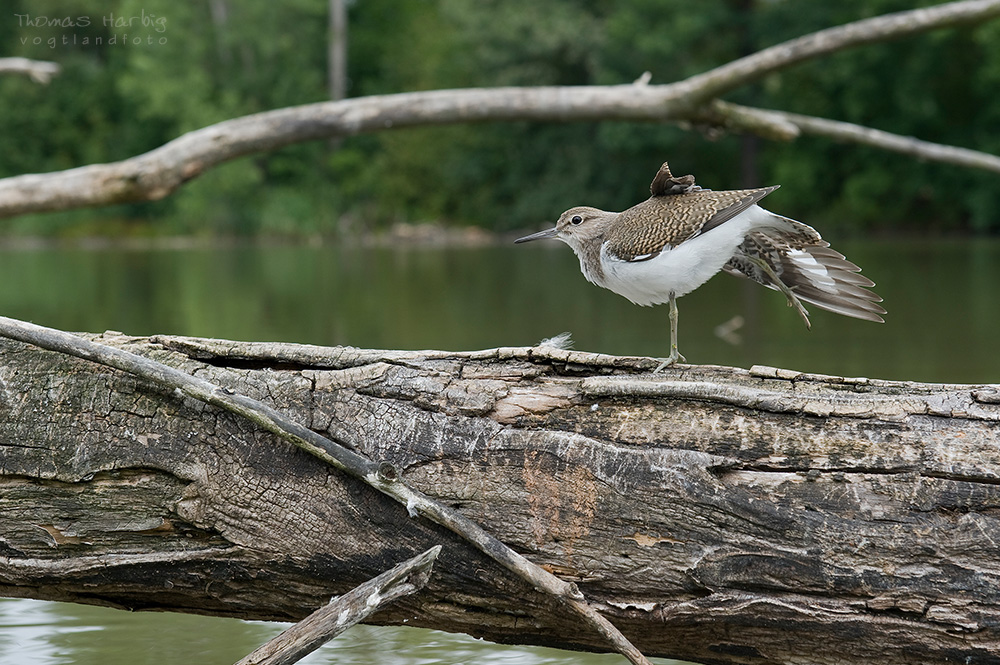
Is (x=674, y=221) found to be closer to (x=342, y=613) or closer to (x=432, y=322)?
(x=342, y=613)

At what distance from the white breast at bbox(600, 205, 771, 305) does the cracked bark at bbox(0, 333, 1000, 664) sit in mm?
515

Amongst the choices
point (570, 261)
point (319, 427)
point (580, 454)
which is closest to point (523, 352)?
point (580, 454)

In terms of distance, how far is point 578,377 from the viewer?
9.16 ft

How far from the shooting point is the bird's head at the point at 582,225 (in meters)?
3.74

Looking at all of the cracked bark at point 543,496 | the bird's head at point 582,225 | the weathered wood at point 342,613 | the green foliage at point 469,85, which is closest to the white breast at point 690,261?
the bird's head at point 582,225

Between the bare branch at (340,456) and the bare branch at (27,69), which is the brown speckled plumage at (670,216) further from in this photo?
the bare branch at (27,69)

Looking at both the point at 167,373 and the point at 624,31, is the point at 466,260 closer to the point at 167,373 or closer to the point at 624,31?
the point at 624,31

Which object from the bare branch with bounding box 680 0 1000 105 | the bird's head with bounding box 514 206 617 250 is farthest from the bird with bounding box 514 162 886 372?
the bare branch with bounding box 680 0 1000 105

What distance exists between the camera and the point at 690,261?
327 centimetres

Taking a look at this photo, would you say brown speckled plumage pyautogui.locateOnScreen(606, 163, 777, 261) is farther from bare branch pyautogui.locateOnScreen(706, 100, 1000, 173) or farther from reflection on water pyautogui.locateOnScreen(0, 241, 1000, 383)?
reflection on water pyautogui.locateOnScreen(0, 241, 1000, 383)

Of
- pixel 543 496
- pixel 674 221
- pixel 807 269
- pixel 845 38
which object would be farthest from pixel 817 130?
pixel 543 496

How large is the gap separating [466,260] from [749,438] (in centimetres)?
2299

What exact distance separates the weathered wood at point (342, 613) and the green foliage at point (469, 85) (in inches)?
1230

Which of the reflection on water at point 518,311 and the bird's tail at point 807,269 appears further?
the reflection on water at point 518,311
